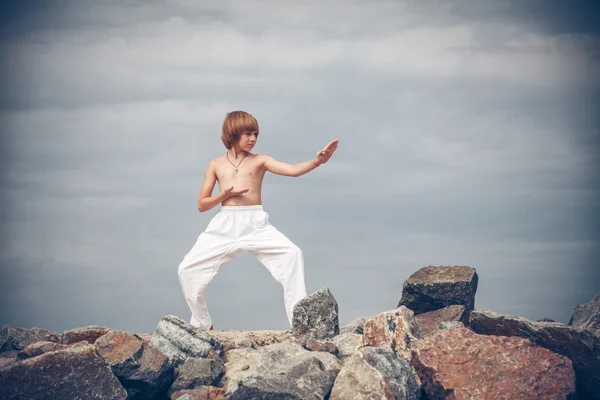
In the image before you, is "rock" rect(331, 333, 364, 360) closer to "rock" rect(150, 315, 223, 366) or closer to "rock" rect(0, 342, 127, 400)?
"rock" rect(150, 315, 223, 366)

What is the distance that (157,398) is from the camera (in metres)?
6.99

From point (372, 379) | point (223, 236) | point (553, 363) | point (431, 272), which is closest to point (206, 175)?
point (223, 236)

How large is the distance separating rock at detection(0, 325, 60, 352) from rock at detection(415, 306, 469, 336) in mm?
4095

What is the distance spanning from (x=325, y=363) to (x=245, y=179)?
2727mm

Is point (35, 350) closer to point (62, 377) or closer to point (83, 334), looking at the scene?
point (83, 334)

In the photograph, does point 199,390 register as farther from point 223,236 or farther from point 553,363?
point 553,363

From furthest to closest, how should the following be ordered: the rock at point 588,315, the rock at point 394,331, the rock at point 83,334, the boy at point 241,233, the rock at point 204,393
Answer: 1. the boy at point 241,233
2. the rock at point 588,315
3. the rock at point 83,334
4. the rock at point 394,331
5. the rock at point 204,393

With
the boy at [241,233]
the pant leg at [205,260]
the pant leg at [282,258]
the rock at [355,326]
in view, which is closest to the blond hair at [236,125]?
the boy at [241,233]

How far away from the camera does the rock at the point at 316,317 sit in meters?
7.86

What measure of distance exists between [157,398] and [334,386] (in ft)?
5.75

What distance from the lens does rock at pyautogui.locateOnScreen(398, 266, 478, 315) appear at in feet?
28.1

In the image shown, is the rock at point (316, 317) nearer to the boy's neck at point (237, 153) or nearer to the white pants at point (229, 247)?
the white pants at point (229, 247)

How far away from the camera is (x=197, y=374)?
273 inches

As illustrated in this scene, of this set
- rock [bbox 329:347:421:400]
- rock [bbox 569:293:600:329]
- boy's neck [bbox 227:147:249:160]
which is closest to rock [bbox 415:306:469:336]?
rock [bbox 569:293:600:329]
